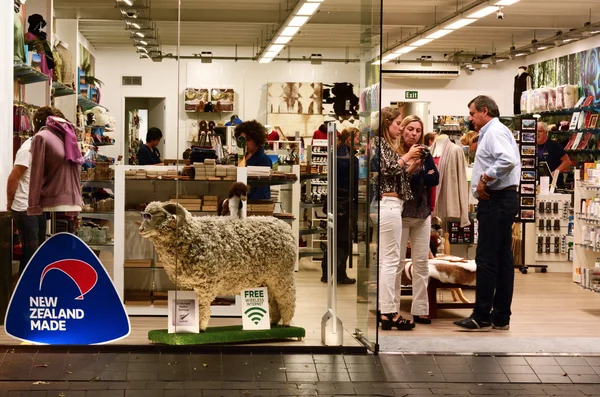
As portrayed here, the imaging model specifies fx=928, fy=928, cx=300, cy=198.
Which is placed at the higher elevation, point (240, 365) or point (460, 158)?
point (460, 158)

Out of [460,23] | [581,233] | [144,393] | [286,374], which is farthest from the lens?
[460,23]

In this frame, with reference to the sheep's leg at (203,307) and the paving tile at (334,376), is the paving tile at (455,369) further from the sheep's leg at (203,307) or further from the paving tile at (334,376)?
the sheep's leg at (203,307)

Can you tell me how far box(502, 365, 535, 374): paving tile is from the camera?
553cm

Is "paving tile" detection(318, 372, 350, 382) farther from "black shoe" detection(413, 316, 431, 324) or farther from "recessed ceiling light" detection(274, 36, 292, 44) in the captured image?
"recessed ceiling light" detection(274, 36, 292, 44)

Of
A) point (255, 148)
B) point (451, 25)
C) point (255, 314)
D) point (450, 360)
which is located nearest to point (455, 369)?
point (450, 360)

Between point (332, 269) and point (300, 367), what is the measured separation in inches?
29.6

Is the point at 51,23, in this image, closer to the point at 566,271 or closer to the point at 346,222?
the point at 346,222

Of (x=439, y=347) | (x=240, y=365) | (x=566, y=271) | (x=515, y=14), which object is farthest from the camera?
(x=515, y=14)

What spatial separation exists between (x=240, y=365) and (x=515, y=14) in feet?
30.8

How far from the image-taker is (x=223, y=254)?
577 centimetres

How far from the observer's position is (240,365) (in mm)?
5480

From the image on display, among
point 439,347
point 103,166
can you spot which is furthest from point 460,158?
point 103,166

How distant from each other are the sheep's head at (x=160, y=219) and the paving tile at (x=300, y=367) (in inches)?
42.7

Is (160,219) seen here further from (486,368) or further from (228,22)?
(486,368)
